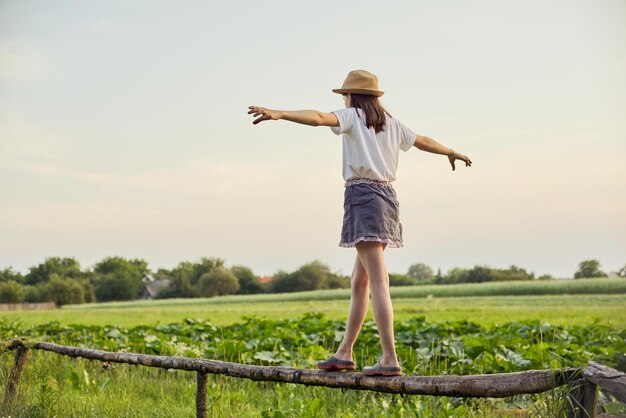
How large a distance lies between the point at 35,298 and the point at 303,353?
170 ft

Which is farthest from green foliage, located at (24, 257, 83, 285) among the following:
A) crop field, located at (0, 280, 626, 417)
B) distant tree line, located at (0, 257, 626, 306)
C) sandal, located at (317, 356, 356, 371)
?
sandal, located at (317, 356, 356, 371)

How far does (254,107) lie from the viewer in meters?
3.62

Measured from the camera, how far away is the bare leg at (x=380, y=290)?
13.4 ft

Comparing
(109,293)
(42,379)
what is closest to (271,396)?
(42,379)

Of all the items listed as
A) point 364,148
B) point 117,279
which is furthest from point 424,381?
point 117,279

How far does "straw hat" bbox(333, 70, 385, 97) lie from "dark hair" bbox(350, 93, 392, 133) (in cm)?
4

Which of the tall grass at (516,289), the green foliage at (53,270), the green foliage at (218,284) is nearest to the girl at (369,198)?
the tall grass at (516,289)

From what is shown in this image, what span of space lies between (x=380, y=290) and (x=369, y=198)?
1.76 feet

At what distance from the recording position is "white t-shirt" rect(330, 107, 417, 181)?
413 centimetres

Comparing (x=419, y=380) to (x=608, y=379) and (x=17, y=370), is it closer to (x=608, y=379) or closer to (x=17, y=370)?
(x=608, y=379)

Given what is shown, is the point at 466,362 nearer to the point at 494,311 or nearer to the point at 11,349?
the point at 11,349

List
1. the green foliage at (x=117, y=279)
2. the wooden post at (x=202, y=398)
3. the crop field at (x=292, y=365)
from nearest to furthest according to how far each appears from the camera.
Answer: the wooden post at (x=202, y=398) < the crop field at (x=292, y=365) < the green foliage at (x=117, y=279)

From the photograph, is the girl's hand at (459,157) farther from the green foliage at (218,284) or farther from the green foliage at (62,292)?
the green foliage at (62,292)

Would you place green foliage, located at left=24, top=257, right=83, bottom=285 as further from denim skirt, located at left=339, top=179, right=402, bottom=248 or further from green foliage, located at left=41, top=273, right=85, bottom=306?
denim skirt, located at left=339, top=179, right=402, bottom=248
